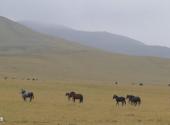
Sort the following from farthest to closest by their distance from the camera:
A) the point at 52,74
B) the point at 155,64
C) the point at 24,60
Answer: the point at 155,64
the point at 24,60
the point at 52,74

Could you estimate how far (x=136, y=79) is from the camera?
85.4m

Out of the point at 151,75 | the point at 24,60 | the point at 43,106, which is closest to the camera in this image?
the point at 43,106

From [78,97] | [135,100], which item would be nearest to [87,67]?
[78,97]

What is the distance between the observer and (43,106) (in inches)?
1147

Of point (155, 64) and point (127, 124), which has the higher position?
point (155, 64)

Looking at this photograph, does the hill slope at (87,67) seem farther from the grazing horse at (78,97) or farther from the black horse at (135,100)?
the black horse at (135,100)

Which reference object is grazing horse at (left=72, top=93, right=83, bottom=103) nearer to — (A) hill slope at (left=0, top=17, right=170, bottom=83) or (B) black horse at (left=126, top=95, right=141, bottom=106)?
(B) black horse at (left=126, top=95, right=141, bottom=106)

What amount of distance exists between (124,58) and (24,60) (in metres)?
24.6

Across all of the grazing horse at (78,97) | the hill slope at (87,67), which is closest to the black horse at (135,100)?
the grazing horse at (78,97)

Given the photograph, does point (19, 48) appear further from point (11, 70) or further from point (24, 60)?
point (11, 70)

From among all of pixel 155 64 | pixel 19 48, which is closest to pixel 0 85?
pixel 155 64

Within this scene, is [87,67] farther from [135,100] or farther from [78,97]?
[135,100]

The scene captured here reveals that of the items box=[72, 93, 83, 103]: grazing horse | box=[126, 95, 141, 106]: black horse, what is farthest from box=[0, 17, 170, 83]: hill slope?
box=[126, 95, 141, 106]: black horse

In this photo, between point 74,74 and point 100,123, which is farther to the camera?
point 74,74
